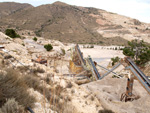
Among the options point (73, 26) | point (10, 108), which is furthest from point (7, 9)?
point (10, 108)

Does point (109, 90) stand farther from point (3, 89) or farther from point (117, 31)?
point (117, 31)

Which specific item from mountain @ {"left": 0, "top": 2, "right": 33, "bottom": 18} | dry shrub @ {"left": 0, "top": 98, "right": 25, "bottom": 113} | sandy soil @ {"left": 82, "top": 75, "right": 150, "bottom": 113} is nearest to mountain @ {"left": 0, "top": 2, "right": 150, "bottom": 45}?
mountain @ {"left": 0, "top": 2, "right": 33, "bottom": 18}

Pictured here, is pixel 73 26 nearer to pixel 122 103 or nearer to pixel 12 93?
pixel 122 103

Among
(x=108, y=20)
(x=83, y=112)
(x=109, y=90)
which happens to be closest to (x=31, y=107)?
(x=83, y=112)

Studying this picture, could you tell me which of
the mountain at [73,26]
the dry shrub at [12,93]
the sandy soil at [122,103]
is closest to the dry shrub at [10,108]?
the dry shrub at [12,93]

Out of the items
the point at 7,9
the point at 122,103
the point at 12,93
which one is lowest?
the point at 122,103

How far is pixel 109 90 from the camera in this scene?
8.40 metres

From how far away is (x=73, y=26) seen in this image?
87562mm

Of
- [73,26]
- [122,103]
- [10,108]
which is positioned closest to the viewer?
[10,108]

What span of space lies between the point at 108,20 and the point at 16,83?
4457 inches

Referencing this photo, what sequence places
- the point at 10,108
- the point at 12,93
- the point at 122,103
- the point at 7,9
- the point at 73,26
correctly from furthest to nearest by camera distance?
the point at 7,9, the point at 73,26, the point at 122,103, the point at 12,93, the point at 10,108

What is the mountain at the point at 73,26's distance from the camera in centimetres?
7450

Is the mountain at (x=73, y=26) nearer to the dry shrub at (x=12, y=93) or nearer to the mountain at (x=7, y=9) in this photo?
the mountain at (x=7, y=9)

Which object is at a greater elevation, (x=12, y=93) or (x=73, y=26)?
(x=12, y=93)
